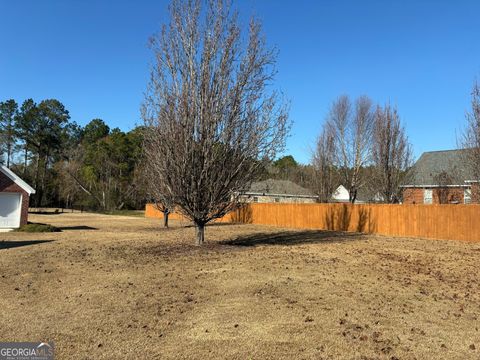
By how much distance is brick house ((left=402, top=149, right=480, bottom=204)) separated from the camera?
28.8m

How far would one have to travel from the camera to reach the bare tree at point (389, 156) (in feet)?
87.7

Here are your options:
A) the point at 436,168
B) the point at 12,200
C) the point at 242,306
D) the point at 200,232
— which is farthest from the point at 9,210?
the point at 436,168

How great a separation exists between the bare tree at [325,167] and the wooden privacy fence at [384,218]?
7.57 m

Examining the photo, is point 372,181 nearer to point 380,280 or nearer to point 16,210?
point 380,280

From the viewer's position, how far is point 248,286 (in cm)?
743

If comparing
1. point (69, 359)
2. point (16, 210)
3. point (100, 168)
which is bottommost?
point (69, 359)

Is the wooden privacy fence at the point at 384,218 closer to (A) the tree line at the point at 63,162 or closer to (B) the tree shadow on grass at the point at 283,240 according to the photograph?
(B) the tree shadow on grass at the point at 283,240

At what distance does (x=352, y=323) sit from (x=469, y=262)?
786 cm

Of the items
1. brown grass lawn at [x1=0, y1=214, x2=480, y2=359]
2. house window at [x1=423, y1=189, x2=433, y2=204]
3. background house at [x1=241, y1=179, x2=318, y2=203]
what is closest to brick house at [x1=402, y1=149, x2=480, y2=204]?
house window at [x1=423, y1=189, x2=433, y2=204]

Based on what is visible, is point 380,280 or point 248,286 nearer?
point 248,286

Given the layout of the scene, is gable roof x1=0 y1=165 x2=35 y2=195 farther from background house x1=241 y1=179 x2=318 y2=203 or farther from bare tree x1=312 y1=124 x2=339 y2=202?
background house x1=241 y1=179 x2=318 y2=203

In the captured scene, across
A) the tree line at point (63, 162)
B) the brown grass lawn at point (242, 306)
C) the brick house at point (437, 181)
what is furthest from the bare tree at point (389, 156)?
the tree line at point (63, 162)

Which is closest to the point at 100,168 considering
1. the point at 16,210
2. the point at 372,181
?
the point at 16,210

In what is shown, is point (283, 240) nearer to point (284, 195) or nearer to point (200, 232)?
point (200, 232)
